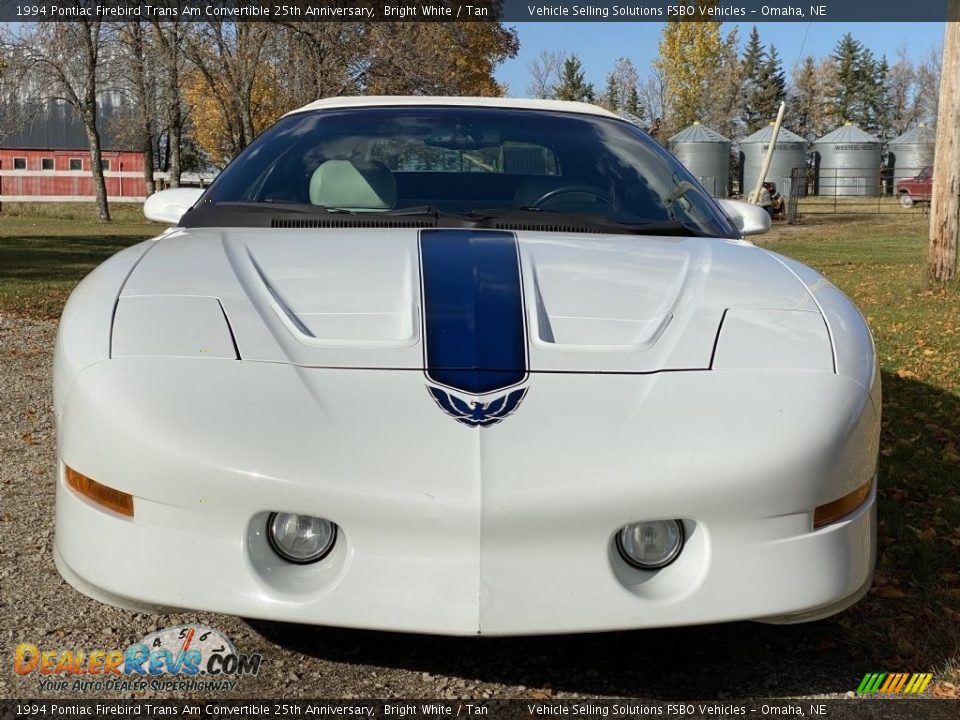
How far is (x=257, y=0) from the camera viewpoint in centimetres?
2442

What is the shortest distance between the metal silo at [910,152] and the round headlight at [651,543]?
5066 cm

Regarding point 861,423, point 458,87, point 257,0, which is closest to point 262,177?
point 861,423

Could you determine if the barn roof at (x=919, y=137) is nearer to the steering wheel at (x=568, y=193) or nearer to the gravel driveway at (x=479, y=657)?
the steering wheel at (x=568, y=193)

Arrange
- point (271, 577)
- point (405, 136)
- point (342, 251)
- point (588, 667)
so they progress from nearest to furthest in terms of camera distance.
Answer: point (271, 577) < point (588, 667) < point (342, 251) < point (405, 136)

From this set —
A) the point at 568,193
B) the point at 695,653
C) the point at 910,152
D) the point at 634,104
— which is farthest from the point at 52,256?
the point at 634,104

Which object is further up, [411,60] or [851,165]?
[411,60]

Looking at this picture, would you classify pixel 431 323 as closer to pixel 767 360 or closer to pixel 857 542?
pixel 767 360

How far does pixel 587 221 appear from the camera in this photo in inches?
123

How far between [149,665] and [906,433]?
3.94m

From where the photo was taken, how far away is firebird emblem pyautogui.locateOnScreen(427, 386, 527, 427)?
201cm

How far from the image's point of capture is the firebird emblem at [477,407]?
2.01 m

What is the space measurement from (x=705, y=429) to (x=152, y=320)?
1223 millimetres

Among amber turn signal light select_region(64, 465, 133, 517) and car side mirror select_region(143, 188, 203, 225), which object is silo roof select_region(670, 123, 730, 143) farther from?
amber turn signal light select_region(64, 465, 133, 517)

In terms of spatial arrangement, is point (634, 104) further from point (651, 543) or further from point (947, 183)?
point (651, 543)
